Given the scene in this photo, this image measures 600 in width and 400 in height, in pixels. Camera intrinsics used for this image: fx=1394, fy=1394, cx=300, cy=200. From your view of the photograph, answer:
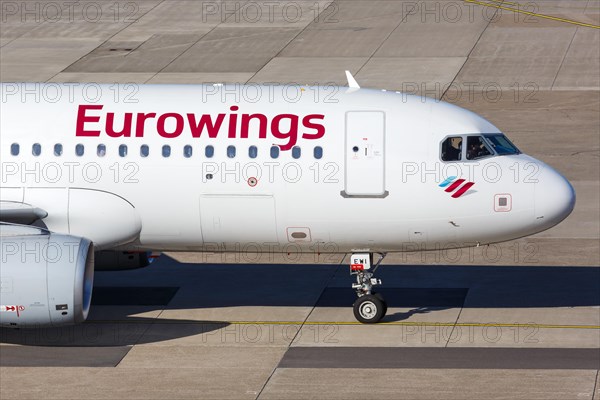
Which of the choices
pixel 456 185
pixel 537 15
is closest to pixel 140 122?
pixel 456 185

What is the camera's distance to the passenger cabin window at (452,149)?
83.3ft

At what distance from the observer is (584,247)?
104 ft

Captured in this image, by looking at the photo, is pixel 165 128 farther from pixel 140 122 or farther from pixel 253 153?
pixel 253 153

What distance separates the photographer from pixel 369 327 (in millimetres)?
26406

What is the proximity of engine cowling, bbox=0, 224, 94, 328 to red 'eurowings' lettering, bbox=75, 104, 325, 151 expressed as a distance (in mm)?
2556

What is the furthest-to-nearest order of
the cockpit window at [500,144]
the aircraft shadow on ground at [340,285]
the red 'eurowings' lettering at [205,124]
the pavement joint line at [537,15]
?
the pavement joint line at [537,15]
the aircraft shadow on ground at [340,285]
the cockpit window at [500,144]
the red 'eurowings' lettering at [205,124]

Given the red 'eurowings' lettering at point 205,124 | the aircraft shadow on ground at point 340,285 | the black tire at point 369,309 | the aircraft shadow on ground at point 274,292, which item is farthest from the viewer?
the aircraft shadow on ground at point 340,285

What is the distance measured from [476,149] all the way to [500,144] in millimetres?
519

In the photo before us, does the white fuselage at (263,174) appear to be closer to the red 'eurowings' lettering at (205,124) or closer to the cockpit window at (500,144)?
the red 'eurowings' lettering at (205,124)

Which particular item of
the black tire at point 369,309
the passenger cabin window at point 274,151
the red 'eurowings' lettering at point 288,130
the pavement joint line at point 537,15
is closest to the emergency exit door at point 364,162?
the red 'eurowings' lettering at point 288,130

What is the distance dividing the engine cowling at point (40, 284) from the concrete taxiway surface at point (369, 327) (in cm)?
103

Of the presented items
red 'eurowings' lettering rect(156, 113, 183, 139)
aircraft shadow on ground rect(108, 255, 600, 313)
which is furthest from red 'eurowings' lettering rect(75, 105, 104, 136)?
aircraft shadow on ground rect(108, 255, 600, 313)

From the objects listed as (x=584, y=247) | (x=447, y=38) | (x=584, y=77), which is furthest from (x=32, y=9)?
(x=584, y=247)

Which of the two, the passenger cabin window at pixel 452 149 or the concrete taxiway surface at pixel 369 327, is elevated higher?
the passenger cabin window at pixel 452 149
